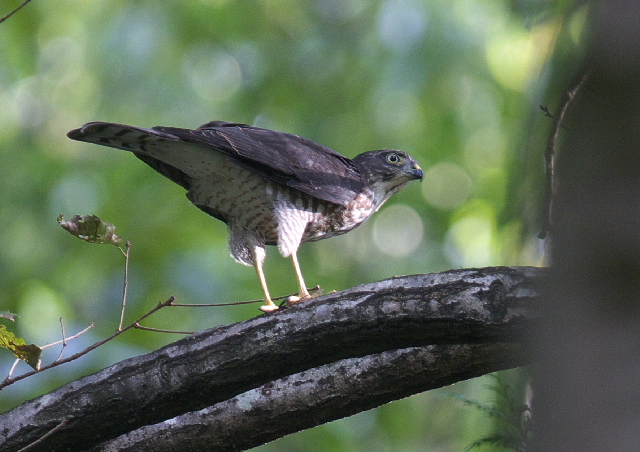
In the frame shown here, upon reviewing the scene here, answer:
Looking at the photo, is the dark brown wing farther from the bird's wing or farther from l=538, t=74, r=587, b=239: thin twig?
l=538, t=74, r=587, b=239: thin twig

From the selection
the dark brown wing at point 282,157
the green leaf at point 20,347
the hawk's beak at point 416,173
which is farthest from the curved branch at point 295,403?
the hawk's beak at point 416,173

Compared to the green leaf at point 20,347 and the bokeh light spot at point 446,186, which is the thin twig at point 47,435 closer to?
the green leaf at point 20,347

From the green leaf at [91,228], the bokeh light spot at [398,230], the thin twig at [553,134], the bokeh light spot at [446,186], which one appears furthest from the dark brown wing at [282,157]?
the bokeh light spot at [446,186]

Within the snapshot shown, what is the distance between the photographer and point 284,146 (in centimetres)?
494

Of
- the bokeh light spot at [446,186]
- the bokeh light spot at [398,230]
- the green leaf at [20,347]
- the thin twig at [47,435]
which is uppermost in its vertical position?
the bokeh light spot at [446,186]

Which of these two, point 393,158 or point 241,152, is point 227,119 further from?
point 241,152

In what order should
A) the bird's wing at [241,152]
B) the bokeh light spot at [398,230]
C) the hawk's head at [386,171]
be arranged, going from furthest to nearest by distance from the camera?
the bokeh light spot at [398,230] → the hawk's head at [386,171] → the bird's wing at [241,152]

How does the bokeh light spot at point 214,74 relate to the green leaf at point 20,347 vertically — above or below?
above

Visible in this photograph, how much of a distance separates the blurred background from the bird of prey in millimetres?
2360

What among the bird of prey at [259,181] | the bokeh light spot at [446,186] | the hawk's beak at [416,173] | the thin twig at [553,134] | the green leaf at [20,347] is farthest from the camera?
the bokeh light spot at [446,186]

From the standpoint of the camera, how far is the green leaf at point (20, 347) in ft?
10.8

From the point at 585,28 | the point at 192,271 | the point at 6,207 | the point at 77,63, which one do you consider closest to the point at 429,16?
the point at 192,271

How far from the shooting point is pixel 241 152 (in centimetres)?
454

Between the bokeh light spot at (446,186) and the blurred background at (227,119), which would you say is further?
the bokeh light spot at (446,186)
